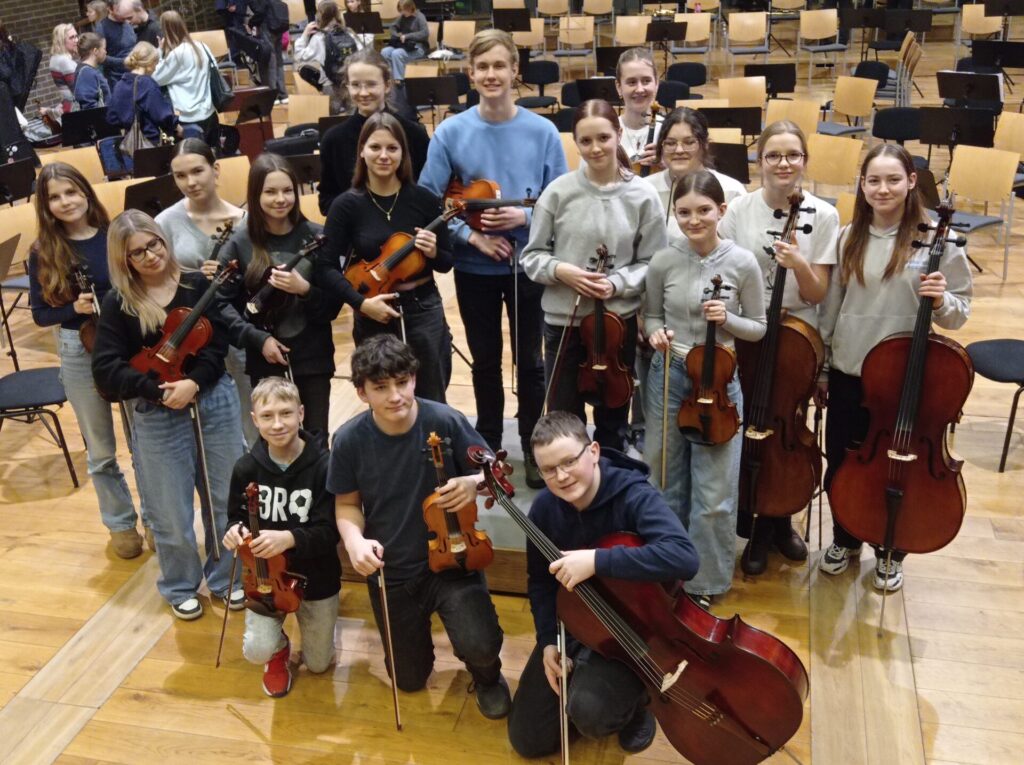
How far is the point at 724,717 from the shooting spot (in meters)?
2.40

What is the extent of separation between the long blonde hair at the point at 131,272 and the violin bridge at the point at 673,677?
73.4 inches

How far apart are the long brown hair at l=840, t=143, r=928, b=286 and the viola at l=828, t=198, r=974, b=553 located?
3.6 inches

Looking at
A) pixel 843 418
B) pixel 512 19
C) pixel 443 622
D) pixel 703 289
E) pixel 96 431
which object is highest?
pixel 512 19

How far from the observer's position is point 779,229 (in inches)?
123

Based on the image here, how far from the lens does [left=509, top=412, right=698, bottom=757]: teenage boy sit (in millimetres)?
2400

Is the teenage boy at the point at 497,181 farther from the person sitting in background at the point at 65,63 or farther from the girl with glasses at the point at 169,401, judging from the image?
the person sitting in background at the point at 65,63

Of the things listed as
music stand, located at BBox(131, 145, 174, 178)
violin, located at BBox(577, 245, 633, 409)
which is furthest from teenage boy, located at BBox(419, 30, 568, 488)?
music stand, located at BBox(131, 145, 174, 178)

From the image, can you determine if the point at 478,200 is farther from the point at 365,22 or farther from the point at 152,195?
the point at 365,22

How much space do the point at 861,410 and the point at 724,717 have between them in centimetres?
118

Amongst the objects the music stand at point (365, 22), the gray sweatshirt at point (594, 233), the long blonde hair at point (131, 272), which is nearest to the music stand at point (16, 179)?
the long blonde hair at point (131, 272)

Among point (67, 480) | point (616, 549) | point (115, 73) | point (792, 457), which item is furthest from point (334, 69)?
point (616, 549)

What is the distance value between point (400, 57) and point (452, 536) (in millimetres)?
7617

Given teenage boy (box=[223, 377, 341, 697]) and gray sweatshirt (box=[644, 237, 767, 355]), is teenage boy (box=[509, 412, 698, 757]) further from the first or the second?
teenage boy (box=[223, 377, 341, 697])

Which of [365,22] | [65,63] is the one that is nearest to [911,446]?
[365,22]
